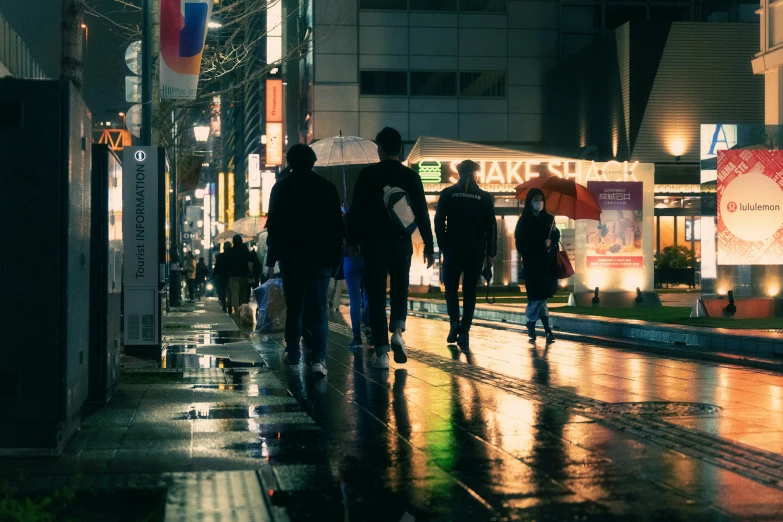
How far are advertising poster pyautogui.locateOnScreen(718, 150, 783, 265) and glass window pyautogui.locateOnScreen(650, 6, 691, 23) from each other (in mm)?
41130

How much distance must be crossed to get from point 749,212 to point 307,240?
979 cm

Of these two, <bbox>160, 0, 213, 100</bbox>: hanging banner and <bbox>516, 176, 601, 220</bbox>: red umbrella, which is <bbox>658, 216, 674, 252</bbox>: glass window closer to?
<bbox>516, 176, 601, 220</bbox>: red umbrella

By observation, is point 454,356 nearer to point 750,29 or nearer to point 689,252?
point 689,252

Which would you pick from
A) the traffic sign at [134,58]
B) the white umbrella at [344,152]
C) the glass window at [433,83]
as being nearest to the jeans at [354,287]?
the white umbrella at [344,152]

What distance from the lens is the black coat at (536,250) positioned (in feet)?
47.1

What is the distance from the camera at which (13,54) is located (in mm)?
46812

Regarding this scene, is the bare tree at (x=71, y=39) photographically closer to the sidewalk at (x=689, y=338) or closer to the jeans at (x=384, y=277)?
the jeans at (x=384, y=277)

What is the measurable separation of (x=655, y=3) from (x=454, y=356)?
48727 mm

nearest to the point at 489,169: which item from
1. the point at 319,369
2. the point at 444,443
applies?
the point at 319,369

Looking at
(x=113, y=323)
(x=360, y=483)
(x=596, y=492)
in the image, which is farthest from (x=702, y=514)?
(x=113, y=323)

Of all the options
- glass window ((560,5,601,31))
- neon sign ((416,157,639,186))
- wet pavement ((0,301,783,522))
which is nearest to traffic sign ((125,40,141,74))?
wet pavement ((0,301,783,522))

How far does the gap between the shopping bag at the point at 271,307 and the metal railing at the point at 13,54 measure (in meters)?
25.9

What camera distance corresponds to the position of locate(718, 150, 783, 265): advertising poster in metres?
17.5

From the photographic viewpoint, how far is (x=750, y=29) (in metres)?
44.4
